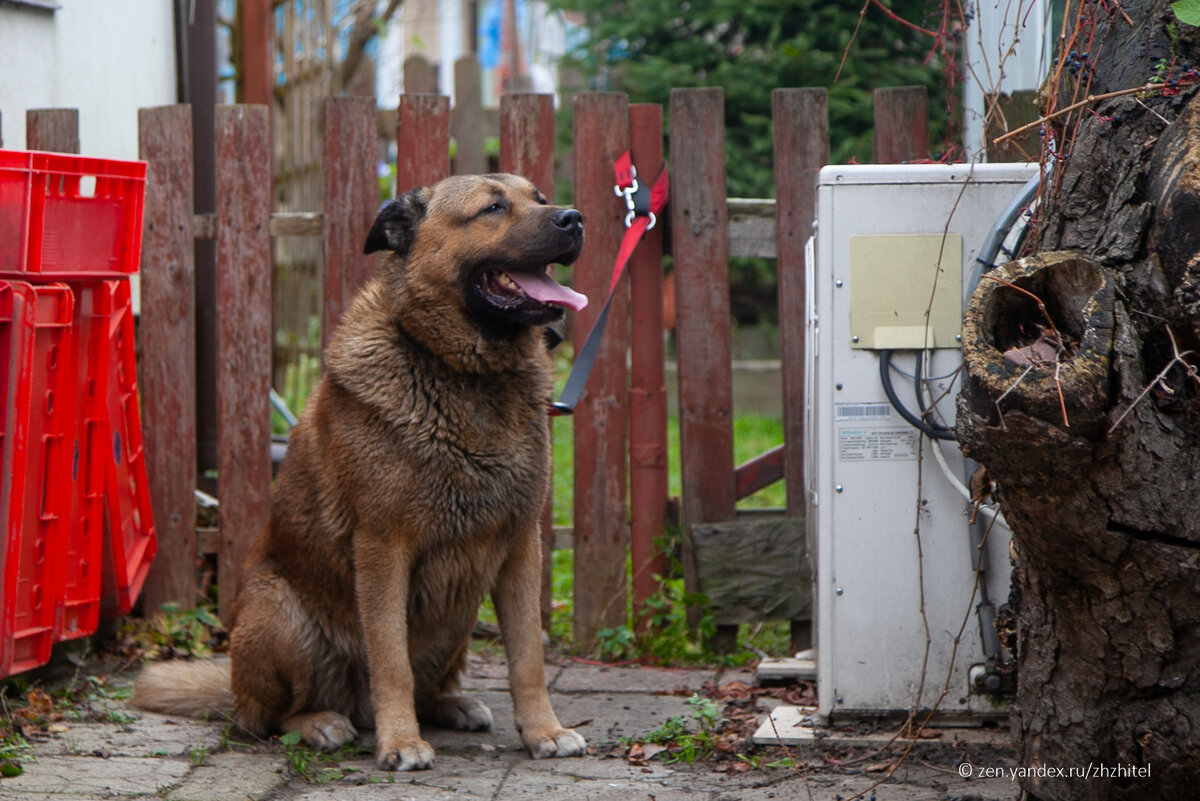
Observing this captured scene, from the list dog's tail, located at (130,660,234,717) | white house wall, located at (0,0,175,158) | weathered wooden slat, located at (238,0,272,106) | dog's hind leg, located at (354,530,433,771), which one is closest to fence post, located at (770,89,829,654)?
dog's hind leg, located at (354,530,433,771)

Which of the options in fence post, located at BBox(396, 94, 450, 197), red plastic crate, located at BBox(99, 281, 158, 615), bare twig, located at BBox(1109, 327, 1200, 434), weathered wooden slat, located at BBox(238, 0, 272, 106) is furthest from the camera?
weathered wooden slat, located at BBox(238, 0, 272, 106)

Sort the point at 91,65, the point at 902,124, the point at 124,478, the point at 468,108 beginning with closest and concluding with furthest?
the point at 124,478
the point at 902,124
the point at 91,65
the point at 468,108

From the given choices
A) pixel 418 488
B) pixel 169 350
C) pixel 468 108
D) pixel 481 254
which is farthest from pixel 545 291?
pixel 468 108

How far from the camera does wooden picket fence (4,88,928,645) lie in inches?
179

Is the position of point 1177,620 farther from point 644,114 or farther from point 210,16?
point 210,16

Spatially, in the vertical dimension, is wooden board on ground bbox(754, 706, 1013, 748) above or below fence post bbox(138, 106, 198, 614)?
below

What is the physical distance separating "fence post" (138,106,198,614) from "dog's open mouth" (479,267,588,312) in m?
1.77

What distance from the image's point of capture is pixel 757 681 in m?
4.15

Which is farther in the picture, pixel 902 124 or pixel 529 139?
pixel 529 139

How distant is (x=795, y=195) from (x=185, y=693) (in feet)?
9.21

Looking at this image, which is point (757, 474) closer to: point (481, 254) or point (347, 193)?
point (481, 254)

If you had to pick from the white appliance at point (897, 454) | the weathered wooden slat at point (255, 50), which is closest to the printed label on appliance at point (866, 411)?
the white appliance at point (897, 454)

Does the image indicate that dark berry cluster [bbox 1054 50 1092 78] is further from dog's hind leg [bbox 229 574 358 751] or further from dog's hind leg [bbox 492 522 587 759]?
dog's hind leg [bbox 229 574 358 751]

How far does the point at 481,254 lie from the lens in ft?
11.6
